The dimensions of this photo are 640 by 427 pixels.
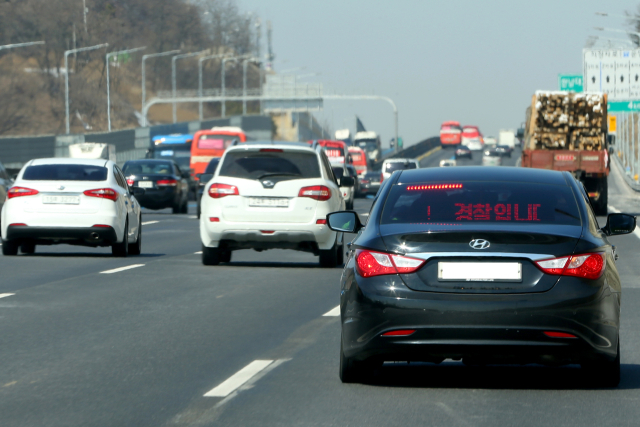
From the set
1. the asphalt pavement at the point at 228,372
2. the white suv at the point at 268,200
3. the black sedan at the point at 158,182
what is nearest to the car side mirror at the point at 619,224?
the asphalt pavement at the point at 228,372

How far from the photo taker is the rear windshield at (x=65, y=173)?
1941cm

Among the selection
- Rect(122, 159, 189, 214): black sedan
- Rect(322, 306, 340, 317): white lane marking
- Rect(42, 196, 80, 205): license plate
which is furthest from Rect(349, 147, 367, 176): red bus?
Rect(322, 306, 340, 317): white lane marking

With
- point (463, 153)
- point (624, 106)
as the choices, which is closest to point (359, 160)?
point (624, 106)

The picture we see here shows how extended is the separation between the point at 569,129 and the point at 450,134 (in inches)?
3491

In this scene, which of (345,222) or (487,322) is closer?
(487,322)

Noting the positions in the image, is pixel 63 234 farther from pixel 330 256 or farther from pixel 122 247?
pixel 330 256

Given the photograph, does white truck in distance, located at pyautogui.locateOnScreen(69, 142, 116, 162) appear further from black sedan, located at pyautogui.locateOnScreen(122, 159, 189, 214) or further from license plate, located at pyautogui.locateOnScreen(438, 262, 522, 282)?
license plate, located at pyautogui.locateOnScreen(438, 262, 522, 282)

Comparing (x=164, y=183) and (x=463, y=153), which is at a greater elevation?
(x=164, y=183)

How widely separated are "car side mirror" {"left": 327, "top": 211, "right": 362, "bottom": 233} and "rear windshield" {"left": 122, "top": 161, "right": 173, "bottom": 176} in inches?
1179

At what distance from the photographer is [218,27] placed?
490 feet

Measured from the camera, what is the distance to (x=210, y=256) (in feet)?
57.3

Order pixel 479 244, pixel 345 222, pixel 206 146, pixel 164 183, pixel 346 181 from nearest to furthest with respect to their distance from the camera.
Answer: pixel 479 244, pixel 345 222, pixel 346 181, pixel 164 183, pixel 206 146

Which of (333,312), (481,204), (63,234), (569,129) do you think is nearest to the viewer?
(481,204)

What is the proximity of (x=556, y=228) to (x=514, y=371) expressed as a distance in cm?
142
